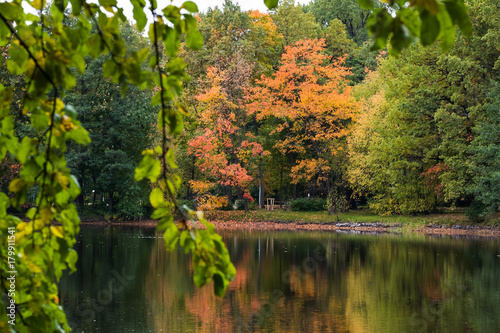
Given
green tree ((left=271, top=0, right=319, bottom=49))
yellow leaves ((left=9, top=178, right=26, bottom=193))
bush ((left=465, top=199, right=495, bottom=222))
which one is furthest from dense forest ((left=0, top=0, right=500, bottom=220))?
yellow leaves ((left=9, top=178, right=26, bottom=193))

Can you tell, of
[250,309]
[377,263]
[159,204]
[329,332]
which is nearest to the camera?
[159,204]

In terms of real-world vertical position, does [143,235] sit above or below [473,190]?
below

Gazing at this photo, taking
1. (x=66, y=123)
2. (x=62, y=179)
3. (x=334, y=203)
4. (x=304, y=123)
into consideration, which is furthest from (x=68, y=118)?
(x=304, y=123)

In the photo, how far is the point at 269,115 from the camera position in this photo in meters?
36.6

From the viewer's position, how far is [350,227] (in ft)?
105

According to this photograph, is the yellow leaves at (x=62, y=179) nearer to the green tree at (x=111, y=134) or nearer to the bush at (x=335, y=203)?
the green tree at (x=111, y=134)

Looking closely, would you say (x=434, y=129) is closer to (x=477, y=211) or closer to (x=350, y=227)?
(x=477, y=211)

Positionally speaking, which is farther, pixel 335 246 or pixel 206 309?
pixel 335 246

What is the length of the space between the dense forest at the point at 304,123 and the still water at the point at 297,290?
8688 millimetres

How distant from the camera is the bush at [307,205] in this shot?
36062 millimetres

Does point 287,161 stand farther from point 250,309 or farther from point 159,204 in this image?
point 159,204

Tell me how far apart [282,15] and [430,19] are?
42217 mm

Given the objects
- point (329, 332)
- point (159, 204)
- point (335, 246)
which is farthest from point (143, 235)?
point (159, 204)

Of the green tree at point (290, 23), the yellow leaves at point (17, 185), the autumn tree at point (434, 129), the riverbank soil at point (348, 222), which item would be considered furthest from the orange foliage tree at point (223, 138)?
the yellow leaves at point (17, 185)
